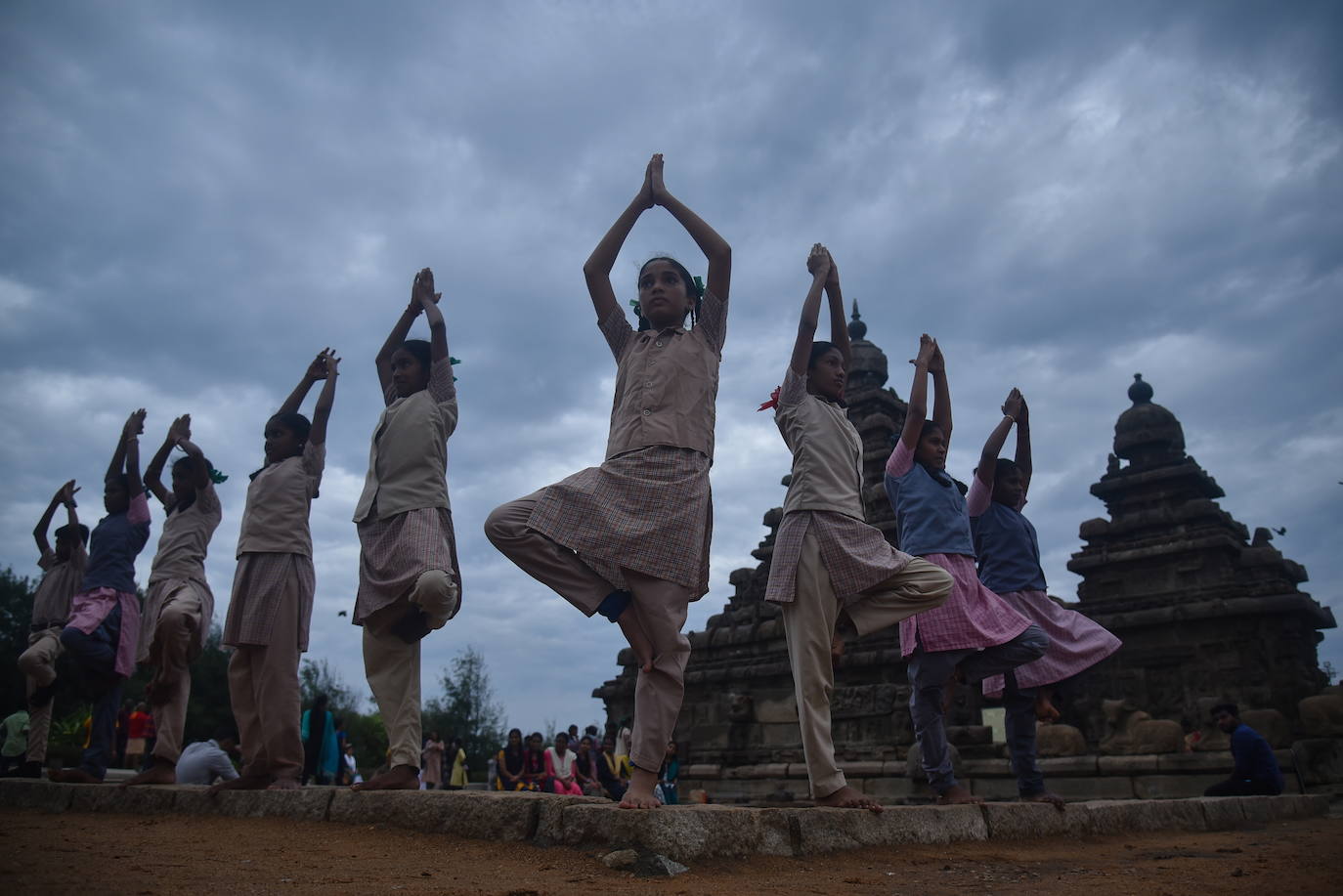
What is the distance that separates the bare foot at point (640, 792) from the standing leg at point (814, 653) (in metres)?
0.97

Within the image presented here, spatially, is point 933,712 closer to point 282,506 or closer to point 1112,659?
point 282,506

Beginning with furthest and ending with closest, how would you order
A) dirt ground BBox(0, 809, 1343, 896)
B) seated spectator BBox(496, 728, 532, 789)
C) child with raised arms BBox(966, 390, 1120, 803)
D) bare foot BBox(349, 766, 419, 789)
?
seated spectator BBox(496, 728, 532, 789), child with raised arms BBox(966, 390, 1120, 803), bare foot BBox(349, 766, 419, 789), dirt ground BBox(0, 809, 1343, 896)

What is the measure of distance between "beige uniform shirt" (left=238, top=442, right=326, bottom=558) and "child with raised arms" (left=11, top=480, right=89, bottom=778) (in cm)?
225

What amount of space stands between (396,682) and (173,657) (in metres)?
1.88

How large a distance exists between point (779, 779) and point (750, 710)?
1.60 m

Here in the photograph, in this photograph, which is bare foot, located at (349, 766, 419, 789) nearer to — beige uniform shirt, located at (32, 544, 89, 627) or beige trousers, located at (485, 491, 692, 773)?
beige trousers, located at (485, 491, 692, 773)

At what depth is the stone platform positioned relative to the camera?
312cm

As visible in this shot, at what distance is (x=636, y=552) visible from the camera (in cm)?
367

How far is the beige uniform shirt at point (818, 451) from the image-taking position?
4523mm

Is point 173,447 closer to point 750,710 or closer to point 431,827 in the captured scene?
point 431,827

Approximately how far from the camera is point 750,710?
47.8ft

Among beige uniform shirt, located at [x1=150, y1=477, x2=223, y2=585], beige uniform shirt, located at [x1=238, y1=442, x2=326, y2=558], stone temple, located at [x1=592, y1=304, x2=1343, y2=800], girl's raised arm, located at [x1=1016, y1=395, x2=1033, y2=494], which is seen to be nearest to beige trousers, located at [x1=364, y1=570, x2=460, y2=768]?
beige uniform shirt, located at [x1=238, y1=442, x2=326, y2=558]

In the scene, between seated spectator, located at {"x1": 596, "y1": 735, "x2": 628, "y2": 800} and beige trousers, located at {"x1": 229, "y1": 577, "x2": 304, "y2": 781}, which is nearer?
beige trousers, located at {"x1": 229, "y1": 577, "x2": 304, "y2": 781}

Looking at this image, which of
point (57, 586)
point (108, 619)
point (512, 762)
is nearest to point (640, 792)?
point (108, 619)
